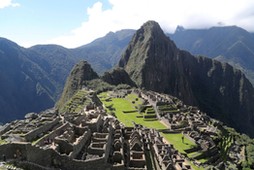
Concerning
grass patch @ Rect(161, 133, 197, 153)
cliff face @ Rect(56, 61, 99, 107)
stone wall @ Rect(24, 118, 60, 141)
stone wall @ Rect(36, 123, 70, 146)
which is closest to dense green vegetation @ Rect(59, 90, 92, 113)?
grass patch @ Rect(161, 133, 197, 153)

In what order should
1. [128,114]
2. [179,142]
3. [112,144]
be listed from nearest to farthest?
[112,144] < [179,142] < [128,114]

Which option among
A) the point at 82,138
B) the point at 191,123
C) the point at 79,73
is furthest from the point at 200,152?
the point at 79,73

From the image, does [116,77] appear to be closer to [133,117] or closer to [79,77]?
[79,77]

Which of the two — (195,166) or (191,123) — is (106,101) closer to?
(191,123)

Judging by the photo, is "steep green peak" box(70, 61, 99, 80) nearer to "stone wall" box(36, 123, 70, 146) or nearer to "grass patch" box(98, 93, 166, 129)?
"grass patch" box(98, 93, 166, 129)

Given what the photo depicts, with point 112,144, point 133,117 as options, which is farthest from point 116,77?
point 112,144

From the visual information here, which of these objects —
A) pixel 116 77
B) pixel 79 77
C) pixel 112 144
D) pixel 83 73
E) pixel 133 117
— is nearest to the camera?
pixel 112 144

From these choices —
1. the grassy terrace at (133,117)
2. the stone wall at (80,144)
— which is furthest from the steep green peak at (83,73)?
the stone wall at (80,144)

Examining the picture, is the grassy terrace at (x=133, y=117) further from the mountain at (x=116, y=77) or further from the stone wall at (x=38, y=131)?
the mountain at (x=116, y=77)
